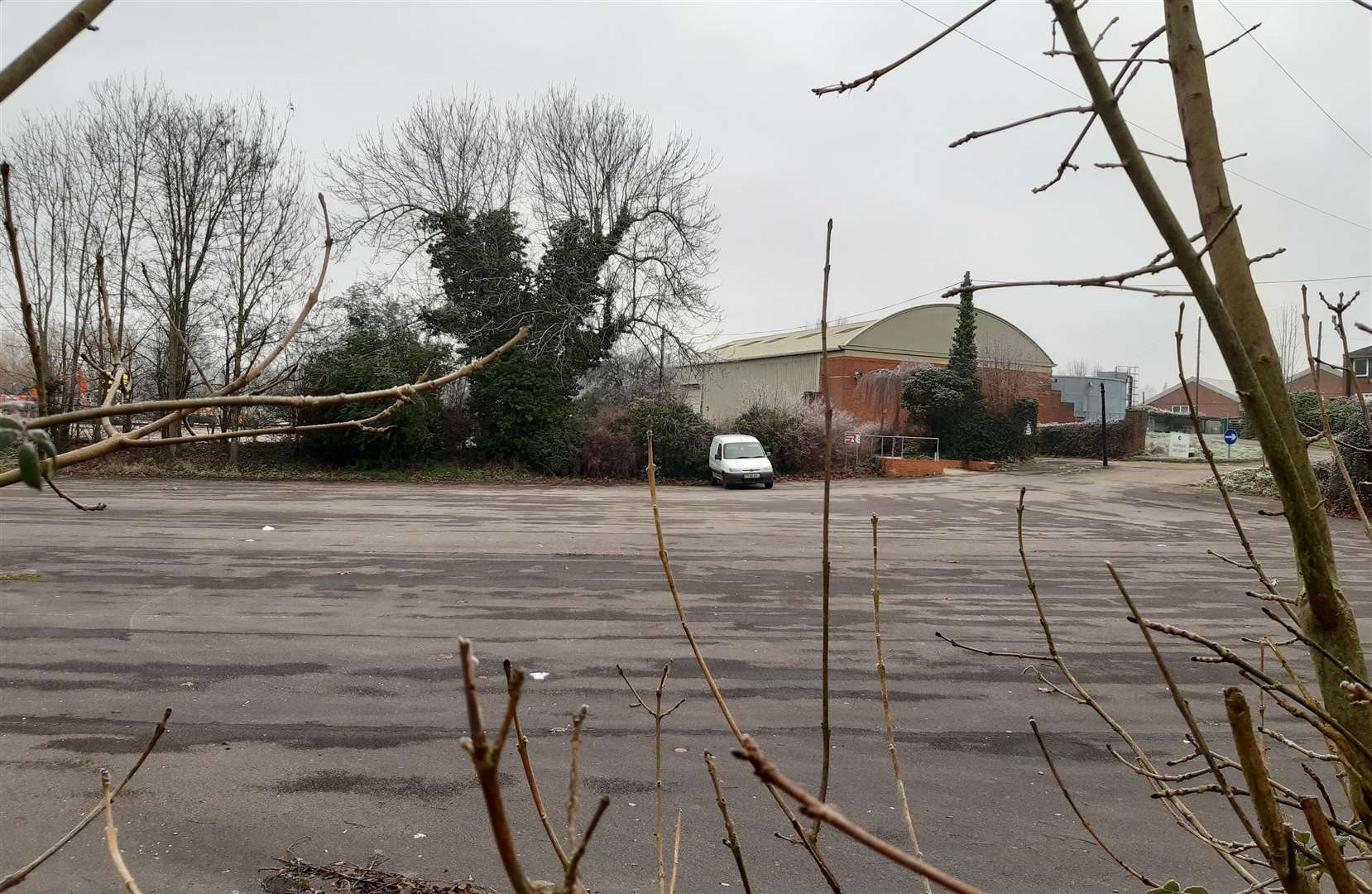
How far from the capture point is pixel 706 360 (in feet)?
107

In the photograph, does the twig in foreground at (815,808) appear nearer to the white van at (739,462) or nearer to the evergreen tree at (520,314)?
the white van at (739,462)

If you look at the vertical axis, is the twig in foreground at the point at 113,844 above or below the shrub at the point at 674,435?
below

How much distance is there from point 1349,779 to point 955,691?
6.02m

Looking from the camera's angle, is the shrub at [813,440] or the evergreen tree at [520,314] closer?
the evergreen tree at [520,314]

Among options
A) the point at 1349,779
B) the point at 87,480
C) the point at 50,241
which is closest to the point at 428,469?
the point at 87,480

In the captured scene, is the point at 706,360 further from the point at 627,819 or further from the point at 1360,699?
the point at 1360,699

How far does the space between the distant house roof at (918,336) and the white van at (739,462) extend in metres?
13.5

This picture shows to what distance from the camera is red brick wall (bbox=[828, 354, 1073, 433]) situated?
39125 mm

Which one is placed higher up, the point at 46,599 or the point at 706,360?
the point at 706,360

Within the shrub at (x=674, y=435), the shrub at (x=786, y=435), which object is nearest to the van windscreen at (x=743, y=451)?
the shrub at (x=674, y=435)

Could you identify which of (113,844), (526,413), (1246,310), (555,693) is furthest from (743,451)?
(113,844)

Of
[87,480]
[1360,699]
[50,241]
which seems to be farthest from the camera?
[50,241]

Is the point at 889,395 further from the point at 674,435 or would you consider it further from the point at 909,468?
the point at 674,435

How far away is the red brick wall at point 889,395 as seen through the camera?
3912cm
